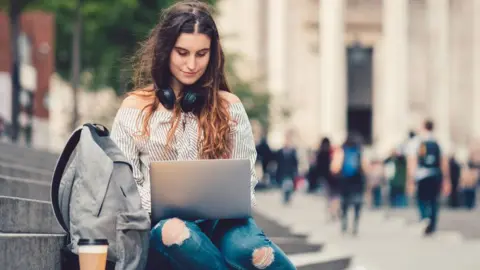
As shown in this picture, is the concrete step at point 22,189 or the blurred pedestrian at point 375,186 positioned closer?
the concrete step at point 22,189

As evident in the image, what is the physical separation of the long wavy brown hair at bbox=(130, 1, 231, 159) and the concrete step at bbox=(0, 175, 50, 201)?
8.39ft

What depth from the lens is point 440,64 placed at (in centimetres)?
6625

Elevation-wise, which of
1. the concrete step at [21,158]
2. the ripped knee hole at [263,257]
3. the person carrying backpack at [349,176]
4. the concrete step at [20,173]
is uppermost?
the ripped knee hole at [263,257]

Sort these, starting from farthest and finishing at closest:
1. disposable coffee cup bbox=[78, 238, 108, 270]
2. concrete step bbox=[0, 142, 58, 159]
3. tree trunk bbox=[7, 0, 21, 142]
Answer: tree trunk bbox=[7, 0, 21, 142], concrete step bbox=[0, 142, 58, 159], disposable coffee cup bbox=[78, 238, 108, 270]

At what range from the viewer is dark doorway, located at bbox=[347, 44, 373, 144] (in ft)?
230

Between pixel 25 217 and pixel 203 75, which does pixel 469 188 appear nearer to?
pixel 25 217

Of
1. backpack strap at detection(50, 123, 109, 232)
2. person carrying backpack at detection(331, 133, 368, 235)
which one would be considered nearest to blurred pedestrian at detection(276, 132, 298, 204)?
person carrying backpack at detection(331, 133, 368, 235)

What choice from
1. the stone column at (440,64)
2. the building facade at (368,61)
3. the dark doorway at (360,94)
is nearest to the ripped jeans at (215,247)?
the building facade at (368,61)

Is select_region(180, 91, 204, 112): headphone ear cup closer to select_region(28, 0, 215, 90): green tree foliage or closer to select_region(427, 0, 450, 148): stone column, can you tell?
select_region(28, 0, 215, 90): green tree foliage

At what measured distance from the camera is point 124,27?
103 ft

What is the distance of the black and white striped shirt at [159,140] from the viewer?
5742 mm

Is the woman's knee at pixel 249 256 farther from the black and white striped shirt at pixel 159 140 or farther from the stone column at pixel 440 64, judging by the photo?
the stone column at pixel 440 64

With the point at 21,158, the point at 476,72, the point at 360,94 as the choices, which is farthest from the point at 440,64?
the point at 21,158

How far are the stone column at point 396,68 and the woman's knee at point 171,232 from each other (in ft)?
195
